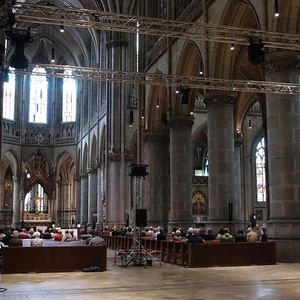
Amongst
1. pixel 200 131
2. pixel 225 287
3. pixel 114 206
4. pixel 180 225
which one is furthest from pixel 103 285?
pixel 200 131

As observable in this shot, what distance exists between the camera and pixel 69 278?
15.1 meters

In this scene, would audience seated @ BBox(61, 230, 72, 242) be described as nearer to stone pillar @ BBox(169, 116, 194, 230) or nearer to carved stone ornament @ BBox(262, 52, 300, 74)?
stone pillar @ BBox(169, 116, 194, 230)

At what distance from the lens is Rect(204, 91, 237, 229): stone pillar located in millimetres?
23547

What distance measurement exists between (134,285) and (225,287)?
235cm

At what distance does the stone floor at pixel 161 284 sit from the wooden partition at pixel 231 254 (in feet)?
1.83

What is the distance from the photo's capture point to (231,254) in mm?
18344

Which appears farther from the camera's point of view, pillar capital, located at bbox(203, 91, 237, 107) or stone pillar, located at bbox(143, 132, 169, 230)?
stone pillar, located at bbox(143, 132, 169, 230)

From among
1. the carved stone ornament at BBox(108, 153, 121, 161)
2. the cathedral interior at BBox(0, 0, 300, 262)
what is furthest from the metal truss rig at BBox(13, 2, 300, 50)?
the carved stone ornament at BBox(108, 153, 121, 161)

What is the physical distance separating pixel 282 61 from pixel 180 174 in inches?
461

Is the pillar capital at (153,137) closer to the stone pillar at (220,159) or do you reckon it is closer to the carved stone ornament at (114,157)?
the carved stone ornament at (114,157)

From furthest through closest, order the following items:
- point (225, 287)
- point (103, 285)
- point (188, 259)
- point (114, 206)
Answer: point (114, 206) < point (188, 259) < point (103, 285) < point (225, 287)

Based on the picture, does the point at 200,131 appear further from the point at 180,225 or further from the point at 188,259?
the point at 188,259

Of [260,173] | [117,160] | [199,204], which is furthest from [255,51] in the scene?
[199,204]

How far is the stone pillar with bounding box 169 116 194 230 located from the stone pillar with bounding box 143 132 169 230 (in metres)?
5.23
